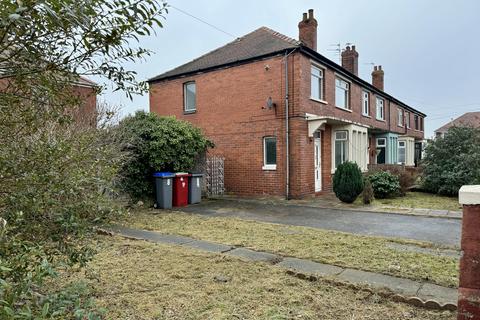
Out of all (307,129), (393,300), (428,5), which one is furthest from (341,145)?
(393,300)

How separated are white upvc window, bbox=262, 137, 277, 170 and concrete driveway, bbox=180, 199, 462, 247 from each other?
2.12 meters

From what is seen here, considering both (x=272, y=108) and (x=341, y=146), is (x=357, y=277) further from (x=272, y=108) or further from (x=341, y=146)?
(x=341, y=146)

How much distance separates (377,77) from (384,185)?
14.5 metres

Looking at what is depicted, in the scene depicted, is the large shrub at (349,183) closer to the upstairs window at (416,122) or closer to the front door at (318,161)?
the front door at (318,161)

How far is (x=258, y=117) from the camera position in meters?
13.4

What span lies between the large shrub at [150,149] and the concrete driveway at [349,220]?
156 centimetres

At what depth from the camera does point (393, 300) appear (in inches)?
144

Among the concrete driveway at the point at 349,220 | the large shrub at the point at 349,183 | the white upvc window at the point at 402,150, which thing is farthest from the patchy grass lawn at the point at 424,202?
the white upvc window at the point at 402,150

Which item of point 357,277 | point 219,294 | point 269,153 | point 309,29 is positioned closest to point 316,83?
point 309,29

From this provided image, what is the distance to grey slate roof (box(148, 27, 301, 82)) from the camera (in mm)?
13305

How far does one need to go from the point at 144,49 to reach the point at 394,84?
40792mm

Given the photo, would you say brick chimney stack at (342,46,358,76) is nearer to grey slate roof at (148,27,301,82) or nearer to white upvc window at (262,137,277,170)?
grey slate roof at (148,27,301,82)

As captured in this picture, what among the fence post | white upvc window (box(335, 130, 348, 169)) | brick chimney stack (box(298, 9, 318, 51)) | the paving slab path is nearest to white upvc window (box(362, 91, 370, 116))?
white upvc window (box(335, 130, 348, 169))

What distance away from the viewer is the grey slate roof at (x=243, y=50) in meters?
13.3
